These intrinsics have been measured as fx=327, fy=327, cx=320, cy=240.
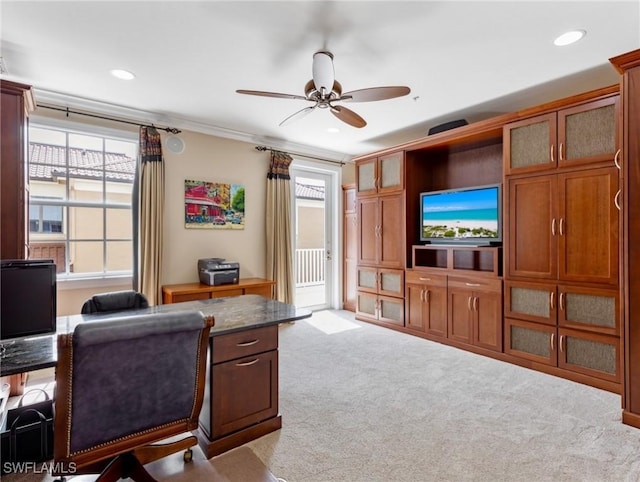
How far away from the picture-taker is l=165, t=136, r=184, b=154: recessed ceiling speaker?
3922 mm

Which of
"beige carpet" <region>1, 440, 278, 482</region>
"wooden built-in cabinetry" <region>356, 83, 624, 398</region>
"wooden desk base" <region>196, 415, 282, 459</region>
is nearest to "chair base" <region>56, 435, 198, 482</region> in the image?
"beige carpet" <region>1, 440, 278, 482</region>

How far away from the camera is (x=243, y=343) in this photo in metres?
1.92

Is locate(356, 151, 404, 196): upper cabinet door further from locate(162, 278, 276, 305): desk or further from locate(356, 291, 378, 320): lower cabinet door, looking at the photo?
locate(162, 278, 276, 305): desk

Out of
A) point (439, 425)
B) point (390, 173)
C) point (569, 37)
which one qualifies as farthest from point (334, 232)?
point (569, 37)

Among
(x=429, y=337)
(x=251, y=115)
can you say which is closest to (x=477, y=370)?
(x=429, y=337)

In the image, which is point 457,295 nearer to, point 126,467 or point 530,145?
point 530,145

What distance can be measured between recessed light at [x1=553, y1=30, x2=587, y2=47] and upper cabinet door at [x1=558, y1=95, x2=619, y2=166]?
64 centimetres

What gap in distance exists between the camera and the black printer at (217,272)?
3832 millimetres

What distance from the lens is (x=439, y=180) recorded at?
4480 mm

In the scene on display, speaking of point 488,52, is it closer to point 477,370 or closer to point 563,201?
point 563,201

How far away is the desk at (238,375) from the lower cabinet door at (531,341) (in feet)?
7.67

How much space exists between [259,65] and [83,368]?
2.44 m

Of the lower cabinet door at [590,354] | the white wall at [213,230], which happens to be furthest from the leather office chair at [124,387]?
the lower cabinet door at [590,354]

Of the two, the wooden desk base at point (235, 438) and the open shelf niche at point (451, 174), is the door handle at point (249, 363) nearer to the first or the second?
the wooden desk base at point (235, 438)
